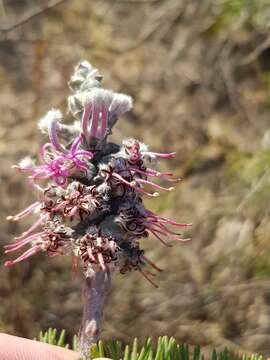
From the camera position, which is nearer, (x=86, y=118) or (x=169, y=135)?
(x=86, y=118)

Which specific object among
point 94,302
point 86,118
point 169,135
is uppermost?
point 169,135

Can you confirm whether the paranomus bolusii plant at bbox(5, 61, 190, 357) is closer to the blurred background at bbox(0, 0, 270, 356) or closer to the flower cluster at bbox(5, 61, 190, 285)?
the flower cluster at bbox(5, 61, 190, 285)

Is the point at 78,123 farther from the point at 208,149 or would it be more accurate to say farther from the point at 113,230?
the point at 208,149

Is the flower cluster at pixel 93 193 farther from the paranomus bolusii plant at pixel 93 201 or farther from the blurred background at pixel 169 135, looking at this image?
the blurred background at pixel 169 135

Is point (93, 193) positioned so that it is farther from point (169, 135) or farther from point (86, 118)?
point (169, 135)

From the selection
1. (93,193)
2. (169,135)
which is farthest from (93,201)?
(169,135)

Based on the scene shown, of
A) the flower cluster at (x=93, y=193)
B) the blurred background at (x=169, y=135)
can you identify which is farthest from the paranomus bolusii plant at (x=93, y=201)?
the blurred background at (x=169, y=135)

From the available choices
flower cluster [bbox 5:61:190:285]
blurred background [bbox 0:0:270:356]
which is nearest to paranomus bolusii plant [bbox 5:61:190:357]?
flower cluster [bbox 5:61:190:285]

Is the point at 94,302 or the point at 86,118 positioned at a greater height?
the point at 86,118
